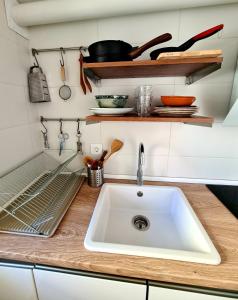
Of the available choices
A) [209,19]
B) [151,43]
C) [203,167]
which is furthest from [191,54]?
[203,167]

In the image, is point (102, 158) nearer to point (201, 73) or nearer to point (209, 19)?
point (201, 73)

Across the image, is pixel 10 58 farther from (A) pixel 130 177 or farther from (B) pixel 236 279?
(B) pixel 236 279

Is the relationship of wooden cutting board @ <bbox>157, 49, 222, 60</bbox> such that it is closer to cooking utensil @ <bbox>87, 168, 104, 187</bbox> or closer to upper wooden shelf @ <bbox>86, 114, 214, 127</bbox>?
upper wooden shelf @ <bbox>86, 114, 214, 127</bbox>

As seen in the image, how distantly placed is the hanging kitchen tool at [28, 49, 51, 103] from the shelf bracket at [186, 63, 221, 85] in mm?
854

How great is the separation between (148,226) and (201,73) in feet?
2.78

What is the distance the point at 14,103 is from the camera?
938mm

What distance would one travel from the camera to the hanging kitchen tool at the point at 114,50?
716 millimetres

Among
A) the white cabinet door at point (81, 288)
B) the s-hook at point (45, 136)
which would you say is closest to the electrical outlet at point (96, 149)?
the s-hook at point (45, 136)

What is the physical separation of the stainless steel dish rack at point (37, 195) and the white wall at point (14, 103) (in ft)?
0.29

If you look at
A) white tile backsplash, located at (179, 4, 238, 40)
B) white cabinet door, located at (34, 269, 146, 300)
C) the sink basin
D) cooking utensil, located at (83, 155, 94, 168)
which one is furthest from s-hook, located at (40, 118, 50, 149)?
white tile backsplash, located at (179, 4, 238, 40)

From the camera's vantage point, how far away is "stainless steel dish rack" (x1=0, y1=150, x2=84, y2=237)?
0.73 metres

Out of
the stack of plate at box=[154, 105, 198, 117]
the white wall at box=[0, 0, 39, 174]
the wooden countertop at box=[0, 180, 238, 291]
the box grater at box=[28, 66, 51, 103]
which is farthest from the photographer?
the box grater at box=[28, 66, 51, 103]

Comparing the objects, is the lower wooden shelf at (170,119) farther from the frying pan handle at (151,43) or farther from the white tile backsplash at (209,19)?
the white tile backsplash at (209,19)

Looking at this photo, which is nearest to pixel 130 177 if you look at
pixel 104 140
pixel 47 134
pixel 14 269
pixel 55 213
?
pixel 104 140
